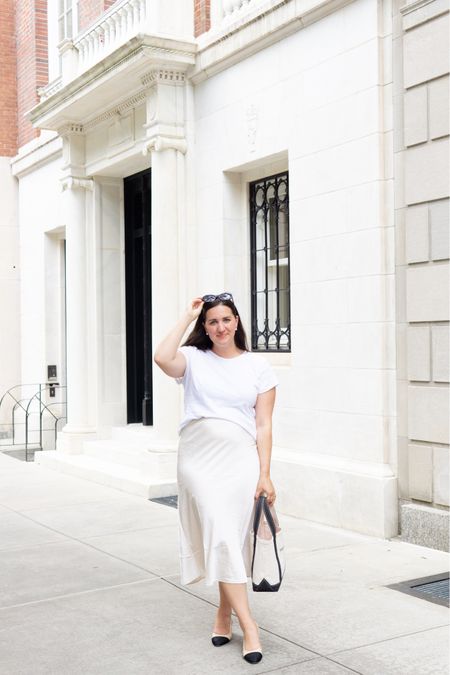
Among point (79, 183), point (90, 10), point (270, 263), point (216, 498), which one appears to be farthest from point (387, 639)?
point (90, 10)

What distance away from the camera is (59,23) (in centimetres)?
1486

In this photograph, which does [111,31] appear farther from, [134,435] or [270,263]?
[134,435]

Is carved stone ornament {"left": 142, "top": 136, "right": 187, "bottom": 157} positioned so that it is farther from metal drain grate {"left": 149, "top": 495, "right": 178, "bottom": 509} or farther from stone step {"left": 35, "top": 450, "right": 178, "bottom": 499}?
metal drain grate {"left": 149, "top": 495, "right": 178, "bottom": 509}

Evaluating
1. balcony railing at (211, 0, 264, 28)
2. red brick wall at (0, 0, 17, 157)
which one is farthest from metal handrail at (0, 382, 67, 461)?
balcony railing at (211, 0, 264, 28)

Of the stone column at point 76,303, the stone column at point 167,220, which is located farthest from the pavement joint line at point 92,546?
the stone column at point 76,303

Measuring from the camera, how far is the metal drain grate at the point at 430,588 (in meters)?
5.77

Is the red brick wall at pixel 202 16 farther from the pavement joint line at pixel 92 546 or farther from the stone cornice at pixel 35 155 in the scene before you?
the pavement joint line at pixel 92 546

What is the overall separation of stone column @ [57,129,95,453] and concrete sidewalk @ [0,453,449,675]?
154 inches

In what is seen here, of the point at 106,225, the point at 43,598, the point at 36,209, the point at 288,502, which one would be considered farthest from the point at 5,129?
the point at 43,598

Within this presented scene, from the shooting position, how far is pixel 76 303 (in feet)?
41.2

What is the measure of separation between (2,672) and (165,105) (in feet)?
24.0

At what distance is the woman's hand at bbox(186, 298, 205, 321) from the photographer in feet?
15.6

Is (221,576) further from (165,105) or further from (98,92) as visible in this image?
(98,92)

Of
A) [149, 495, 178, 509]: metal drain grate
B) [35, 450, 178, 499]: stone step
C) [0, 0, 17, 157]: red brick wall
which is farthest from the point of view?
[0, 0, 17, 157]: red brick wall
